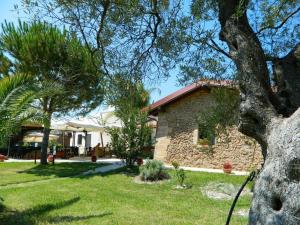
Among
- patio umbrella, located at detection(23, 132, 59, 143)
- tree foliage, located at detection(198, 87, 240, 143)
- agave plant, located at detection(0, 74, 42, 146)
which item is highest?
patio umbrella, located at detection(23, 132, 59, 143)

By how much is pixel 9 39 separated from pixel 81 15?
1683cm

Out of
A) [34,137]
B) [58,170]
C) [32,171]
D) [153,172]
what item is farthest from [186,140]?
[34,137]

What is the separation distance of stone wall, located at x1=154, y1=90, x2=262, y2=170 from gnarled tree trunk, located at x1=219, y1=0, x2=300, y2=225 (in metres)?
17.0

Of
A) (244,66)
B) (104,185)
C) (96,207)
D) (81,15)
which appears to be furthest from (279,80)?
(104,185)

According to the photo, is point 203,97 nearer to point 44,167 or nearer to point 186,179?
point 186,179

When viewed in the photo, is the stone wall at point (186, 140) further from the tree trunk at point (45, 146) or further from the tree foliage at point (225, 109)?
the tree foliage at point (225, 109)

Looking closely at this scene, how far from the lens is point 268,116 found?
464cm

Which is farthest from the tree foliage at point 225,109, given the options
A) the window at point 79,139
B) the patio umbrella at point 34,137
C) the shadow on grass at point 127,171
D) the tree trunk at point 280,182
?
the window at point 79,139

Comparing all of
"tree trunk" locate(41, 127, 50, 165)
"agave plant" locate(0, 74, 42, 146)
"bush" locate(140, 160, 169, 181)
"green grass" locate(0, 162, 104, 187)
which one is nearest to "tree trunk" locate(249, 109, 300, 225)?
"agave plant" locate(0, 74, 42, 146)

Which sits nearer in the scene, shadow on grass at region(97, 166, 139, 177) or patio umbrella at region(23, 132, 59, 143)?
shadow on grass at region(97, 166, 139, 177)

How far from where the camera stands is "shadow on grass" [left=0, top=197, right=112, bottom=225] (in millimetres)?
10262

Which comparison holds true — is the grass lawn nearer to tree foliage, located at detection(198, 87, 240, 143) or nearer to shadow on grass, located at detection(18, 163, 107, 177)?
shadow on grass, located at detection(18, 163, 107, 177)

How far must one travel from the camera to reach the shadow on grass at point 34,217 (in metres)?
10.3

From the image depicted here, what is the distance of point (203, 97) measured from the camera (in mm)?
22938
